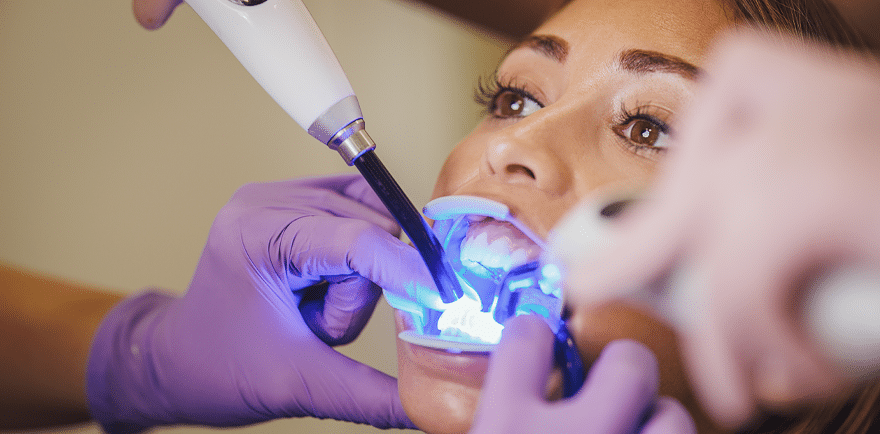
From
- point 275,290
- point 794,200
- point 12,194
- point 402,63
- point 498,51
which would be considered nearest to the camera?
point 794,200

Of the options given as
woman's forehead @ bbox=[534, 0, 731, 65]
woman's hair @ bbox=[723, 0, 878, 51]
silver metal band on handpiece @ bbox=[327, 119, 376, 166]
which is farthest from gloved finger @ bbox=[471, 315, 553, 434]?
woman's hair @ bbox=[723, 0, 878, 51]

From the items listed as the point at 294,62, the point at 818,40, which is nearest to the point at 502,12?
the point at 818,40

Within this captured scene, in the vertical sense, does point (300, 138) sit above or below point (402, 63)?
below

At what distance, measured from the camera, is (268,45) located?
1.90ft

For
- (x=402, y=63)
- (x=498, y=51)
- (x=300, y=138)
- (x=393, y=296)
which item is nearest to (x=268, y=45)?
(x=393, y=296)

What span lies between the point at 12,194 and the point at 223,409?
0.60m

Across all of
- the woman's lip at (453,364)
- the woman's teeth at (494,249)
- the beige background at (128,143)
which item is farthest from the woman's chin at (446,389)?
the beige background at (128,143)

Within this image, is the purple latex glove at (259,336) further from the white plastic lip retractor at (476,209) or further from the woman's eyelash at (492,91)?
the woman's eyelash at (492,91)

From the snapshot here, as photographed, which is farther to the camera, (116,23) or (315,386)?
(116,23)

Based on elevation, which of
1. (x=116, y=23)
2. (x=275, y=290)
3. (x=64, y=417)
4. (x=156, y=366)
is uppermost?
(x=116, y=23)

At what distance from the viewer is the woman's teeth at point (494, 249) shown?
60cm

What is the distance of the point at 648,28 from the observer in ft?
2.15

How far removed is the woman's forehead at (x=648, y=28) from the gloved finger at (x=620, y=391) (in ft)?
1.26

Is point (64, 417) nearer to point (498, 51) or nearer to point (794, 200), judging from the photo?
point (794, 200)
